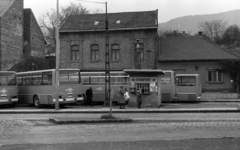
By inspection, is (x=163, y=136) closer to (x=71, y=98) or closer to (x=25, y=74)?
(x=71, y=98)

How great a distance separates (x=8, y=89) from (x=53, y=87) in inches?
181

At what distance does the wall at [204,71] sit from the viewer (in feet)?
133

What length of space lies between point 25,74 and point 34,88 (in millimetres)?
2161

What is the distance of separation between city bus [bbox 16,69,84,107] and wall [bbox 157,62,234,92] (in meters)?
16.1

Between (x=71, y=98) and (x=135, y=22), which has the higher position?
(x=135, y=22)

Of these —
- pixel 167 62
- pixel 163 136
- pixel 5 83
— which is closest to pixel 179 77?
pixel 167 62

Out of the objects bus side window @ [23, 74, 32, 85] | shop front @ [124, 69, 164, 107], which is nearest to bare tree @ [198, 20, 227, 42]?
bus side window @ [23, 74, 32, 85]

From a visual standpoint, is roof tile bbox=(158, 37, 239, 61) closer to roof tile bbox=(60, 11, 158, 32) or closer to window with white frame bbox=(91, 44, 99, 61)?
roof tile bbox=(60, 11, 158, 32)

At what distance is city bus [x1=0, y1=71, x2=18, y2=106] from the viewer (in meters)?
29.5

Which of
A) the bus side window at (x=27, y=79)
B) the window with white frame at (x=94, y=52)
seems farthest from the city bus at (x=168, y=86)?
the window with white frame at (x=94, y=52)

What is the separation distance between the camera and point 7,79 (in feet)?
99.0

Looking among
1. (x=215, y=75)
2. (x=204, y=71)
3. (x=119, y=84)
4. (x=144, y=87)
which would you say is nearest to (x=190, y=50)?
(x=204, y=71)

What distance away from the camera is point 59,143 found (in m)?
10.2

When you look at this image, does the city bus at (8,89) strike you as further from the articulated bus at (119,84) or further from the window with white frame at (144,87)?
the window with white frame at (144,87)
